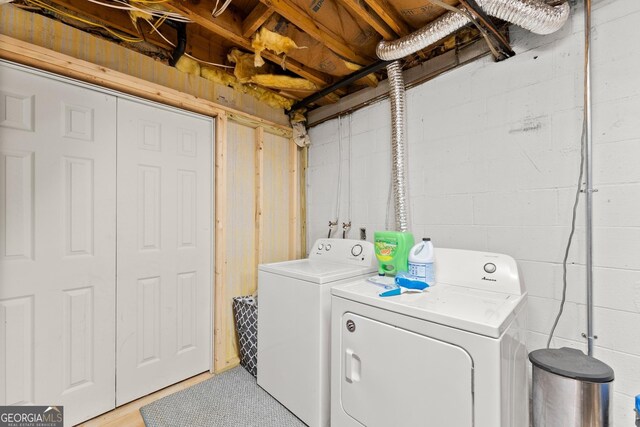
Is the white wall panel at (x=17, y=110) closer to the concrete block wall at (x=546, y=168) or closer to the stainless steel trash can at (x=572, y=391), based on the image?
the concrete block wall at (x=546, y=168)

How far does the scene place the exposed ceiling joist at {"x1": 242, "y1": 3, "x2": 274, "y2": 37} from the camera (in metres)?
1.60

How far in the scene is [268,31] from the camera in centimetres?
171

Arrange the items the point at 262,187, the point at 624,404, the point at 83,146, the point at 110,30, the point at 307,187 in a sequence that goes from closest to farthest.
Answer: the point at 624,404 < the point at 83,146 < the point at 110,30 < the point at 262,187 < the point at 307,187

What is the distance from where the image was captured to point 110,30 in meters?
1.76

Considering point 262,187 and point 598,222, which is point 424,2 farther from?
point 262,187

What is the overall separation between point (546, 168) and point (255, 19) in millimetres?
1887

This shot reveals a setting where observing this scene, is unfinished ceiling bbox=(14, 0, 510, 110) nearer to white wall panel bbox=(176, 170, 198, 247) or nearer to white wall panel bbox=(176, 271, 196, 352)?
white wall panel bbox=(176, 170, 198, 247)

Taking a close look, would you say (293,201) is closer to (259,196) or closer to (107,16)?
(259,196)

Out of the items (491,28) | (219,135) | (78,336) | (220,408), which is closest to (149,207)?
(219,135)

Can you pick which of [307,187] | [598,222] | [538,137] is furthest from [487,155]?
[307,187]

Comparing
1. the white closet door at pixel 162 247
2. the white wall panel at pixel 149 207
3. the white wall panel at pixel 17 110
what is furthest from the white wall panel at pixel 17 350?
the white wall panel at pixel 17 110

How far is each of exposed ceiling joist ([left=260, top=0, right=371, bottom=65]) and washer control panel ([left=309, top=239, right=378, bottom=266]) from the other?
1340mm

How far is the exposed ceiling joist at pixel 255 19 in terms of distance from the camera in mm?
1603

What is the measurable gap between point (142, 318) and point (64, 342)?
38cm
